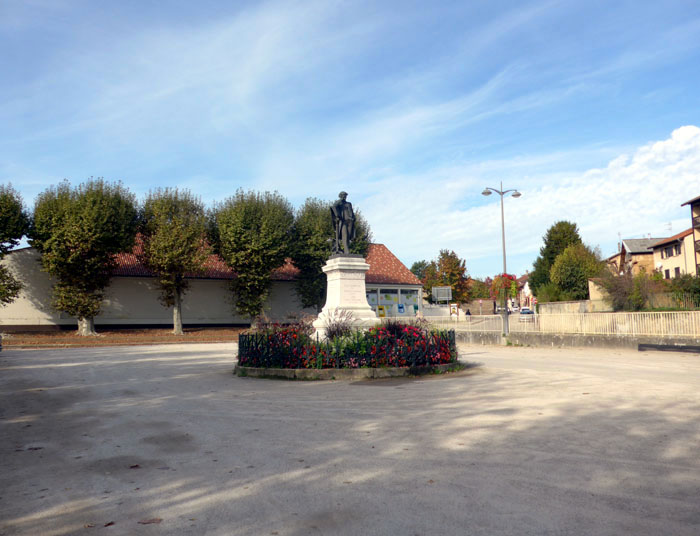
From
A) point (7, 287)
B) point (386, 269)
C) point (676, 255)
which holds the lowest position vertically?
point (7, 287)

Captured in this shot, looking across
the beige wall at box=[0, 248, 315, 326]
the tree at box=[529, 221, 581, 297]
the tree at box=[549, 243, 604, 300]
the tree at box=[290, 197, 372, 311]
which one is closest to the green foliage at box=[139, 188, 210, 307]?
the beige wall at box=[0, 248, 315, 326]

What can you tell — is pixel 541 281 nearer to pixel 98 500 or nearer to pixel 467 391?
pixel 467 391

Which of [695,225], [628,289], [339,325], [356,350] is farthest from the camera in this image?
[695,225]

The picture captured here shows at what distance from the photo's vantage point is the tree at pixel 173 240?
35.0m

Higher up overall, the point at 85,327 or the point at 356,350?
the point at 85,327

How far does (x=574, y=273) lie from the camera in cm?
5741

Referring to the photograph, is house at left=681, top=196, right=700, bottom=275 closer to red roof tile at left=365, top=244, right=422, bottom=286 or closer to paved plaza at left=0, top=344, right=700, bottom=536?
red roof tile at left=365, top=244, right=422, bottom=286

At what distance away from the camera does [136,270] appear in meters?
40.5

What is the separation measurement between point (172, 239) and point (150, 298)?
8.47 meters

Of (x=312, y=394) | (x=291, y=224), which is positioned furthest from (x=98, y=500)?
(x=291, y=224)

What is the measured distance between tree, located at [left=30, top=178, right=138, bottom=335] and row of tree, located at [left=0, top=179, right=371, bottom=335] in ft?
0.19

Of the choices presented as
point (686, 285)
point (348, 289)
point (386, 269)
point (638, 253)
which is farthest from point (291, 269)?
point (638, 253)

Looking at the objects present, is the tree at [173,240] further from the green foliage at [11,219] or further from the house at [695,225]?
the house at [695,225]

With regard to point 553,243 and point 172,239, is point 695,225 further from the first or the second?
point 172,239
